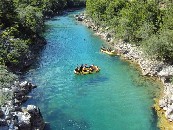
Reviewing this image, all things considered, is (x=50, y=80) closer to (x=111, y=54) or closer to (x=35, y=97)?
(x=35, y=97)

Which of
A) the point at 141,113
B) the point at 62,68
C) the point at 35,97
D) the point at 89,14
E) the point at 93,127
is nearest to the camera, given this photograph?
the point at 93,127

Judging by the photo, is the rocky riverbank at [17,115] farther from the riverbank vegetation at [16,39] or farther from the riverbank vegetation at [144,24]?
the riverbank vegetation at [144,24]

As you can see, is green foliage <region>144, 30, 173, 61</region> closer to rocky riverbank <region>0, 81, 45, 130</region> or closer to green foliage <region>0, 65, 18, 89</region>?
green foliage <region>0, 65, 18, 89</region>

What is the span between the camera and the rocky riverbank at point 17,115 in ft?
123

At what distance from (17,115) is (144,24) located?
133 feet

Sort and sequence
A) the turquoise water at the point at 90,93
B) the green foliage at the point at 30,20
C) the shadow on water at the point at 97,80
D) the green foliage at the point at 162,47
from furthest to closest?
the green foliage at the point at 30,20, the green foliage at the point at 162,47, the shadow on water at the point at 97,80, the turquoise water at the point at 90,93

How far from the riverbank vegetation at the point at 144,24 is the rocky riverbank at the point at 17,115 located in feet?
85.4

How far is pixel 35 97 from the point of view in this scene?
51.1 metres

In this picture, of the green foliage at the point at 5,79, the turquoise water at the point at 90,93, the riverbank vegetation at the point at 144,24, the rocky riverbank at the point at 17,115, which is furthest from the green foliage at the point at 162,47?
the rocky riverbank at the point at 17,115

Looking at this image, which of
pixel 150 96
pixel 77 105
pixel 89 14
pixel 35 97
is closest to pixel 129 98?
pixel 150 96

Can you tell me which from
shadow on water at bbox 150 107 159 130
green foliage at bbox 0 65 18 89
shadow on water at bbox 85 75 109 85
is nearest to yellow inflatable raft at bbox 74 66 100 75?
shadow on water at bbox 85 75 109 85

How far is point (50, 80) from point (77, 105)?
10.6 m

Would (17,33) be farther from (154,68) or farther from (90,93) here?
(154,68)

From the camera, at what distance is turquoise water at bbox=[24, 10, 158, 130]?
44.4 meters
